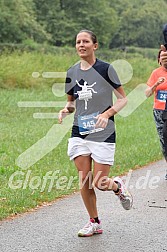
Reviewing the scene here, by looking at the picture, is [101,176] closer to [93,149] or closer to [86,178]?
[86,178]

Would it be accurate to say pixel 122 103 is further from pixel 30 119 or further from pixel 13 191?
pixel 30 119

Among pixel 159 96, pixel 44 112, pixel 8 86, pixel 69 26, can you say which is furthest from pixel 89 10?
pixel 159 96

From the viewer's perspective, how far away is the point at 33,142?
13695 mm

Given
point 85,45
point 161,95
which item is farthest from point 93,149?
point 161,95

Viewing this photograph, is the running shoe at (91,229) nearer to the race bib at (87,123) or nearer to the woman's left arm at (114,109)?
the race bib at (87,123)

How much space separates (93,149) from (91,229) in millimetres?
815

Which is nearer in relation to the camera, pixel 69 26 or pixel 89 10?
pixel 69 26

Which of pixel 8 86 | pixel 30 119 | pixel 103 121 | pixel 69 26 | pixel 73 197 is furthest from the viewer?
pixel 69 26

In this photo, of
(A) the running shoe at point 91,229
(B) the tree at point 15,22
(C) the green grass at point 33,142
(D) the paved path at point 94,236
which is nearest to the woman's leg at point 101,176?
(A) the running shoe at point 91,229

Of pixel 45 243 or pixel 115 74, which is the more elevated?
pixel 115 74

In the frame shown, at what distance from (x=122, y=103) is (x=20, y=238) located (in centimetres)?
165

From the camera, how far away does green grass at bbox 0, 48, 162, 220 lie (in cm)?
825

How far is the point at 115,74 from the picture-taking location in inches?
230

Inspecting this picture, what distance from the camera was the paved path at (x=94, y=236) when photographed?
566cm
